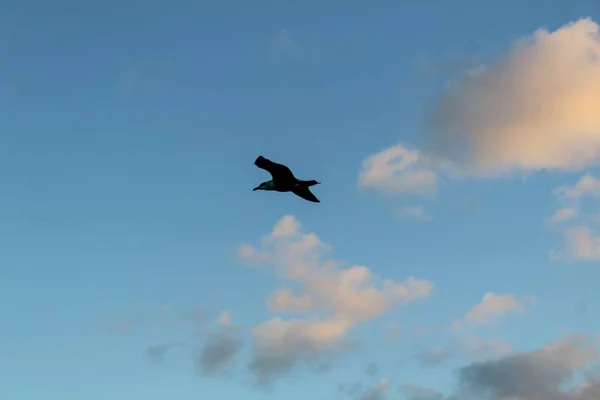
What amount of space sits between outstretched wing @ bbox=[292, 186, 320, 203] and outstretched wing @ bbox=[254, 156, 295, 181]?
3.18 metres

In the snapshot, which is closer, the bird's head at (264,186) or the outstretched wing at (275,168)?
the outstretched wing at (275,168)

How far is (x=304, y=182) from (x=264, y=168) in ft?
14.1

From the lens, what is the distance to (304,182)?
2810 inches

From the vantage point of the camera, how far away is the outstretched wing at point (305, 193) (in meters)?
74.0

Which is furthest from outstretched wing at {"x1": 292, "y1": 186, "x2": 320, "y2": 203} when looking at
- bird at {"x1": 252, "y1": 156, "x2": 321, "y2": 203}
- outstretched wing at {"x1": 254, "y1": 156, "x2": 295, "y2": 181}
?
outstretched wing at {"x1": 254, "y1": 156, "x2": 295, "y2": 181}

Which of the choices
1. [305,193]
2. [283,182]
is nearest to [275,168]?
[283,182]

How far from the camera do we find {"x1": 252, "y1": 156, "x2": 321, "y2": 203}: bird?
68438mm

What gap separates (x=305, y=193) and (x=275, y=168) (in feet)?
23.3

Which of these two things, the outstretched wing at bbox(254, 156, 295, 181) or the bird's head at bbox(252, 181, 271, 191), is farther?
the bird's head at bbox(252, 181, 271, 191)

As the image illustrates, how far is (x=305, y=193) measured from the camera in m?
75.1

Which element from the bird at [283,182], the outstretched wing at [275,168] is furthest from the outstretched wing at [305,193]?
the outstretched wing at [275,168]

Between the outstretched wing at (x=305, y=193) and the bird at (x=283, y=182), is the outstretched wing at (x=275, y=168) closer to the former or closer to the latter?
the bird at (x=283, y=182)

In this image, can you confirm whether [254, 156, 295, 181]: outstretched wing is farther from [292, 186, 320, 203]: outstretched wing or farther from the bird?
[292, 186, 320, 203]: outstretched wing

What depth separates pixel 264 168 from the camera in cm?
6919
